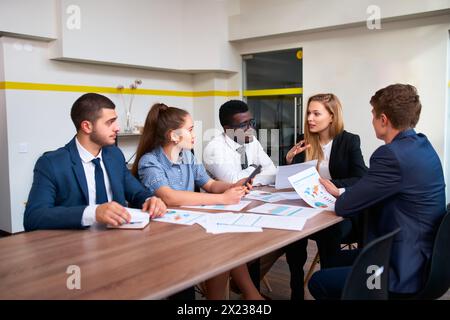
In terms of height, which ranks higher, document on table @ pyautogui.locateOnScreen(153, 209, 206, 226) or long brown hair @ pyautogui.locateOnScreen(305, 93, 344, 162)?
long brown hair @ pyautogui.locateOnScreen(305, 93, 344, 162)

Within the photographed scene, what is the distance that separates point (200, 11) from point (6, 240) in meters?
5.99

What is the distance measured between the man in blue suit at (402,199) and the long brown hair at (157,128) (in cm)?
117

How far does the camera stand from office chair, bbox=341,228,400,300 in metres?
1.27

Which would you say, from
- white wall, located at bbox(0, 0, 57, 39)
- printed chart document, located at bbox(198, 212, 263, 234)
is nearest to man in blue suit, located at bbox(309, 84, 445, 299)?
printed chart document, located at bbox(198, 212, 263, 234)

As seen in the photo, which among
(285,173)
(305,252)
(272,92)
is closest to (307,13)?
(272,92)

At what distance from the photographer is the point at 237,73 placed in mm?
7559

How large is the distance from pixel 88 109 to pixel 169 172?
2.07 feet

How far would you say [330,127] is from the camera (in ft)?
10.2

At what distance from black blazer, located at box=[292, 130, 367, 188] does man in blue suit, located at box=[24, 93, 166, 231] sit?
137cm

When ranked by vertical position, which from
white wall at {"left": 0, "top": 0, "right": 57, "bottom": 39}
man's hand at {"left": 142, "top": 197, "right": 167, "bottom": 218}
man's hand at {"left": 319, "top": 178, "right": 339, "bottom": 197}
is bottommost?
man's hand at {"left": 142, "top": 197, "right": 167, "bottom": 218}

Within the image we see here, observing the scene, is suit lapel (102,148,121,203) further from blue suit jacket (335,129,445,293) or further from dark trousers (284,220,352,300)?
A: blue suit jacket (335,129,445,293)

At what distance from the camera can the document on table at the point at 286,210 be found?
2.08 metres

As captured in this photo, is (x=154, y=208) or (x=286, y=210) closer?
(x=154, y=208)

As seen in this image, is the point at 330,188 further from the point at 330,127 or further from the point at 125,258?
the point at 125,258
